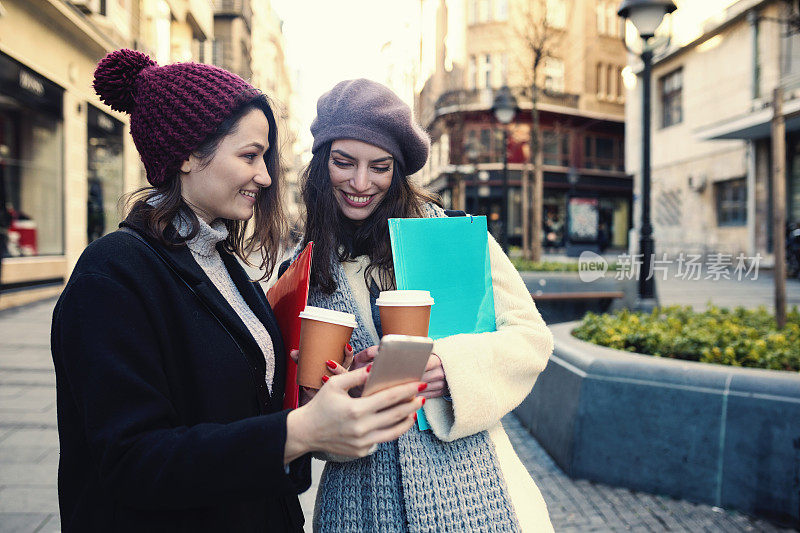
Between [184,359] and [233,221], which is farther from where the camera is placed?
[233,221]

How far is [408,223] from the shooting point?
58.4 inches

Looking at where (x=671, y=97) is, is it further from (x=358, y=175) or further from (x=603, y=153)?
(x=358, y=175)

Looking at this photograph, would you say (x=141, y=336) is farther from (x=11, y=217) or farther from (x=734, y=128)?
(x=734, y=128)

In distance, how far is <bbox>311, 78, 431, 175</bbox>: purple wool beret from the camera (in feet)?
5.72

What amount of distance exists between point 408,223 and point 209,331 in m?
0.56

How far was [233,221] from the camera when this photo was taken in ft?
5.26

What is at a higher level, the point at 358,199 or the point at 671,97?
the point at 671,97

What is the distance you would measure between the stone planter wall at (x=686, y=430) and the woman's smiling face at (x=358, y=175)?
7.60 feet

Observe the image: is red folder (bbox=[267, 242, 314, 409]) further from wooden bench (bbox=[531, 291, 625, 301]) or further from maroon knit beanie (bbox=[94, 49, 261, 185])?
wooden bench (bbox=[531, 291, 625, 301])

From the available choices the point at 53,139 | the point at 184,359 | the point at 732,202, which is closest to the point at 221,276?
the point at 184,359

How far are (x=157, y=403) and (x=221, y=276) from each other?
19.2 inches

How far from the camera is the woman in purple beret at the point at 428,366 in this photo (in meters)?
1.40

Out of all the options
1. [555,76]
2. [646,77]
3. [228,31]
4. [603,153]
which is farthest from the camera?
[603,153]
